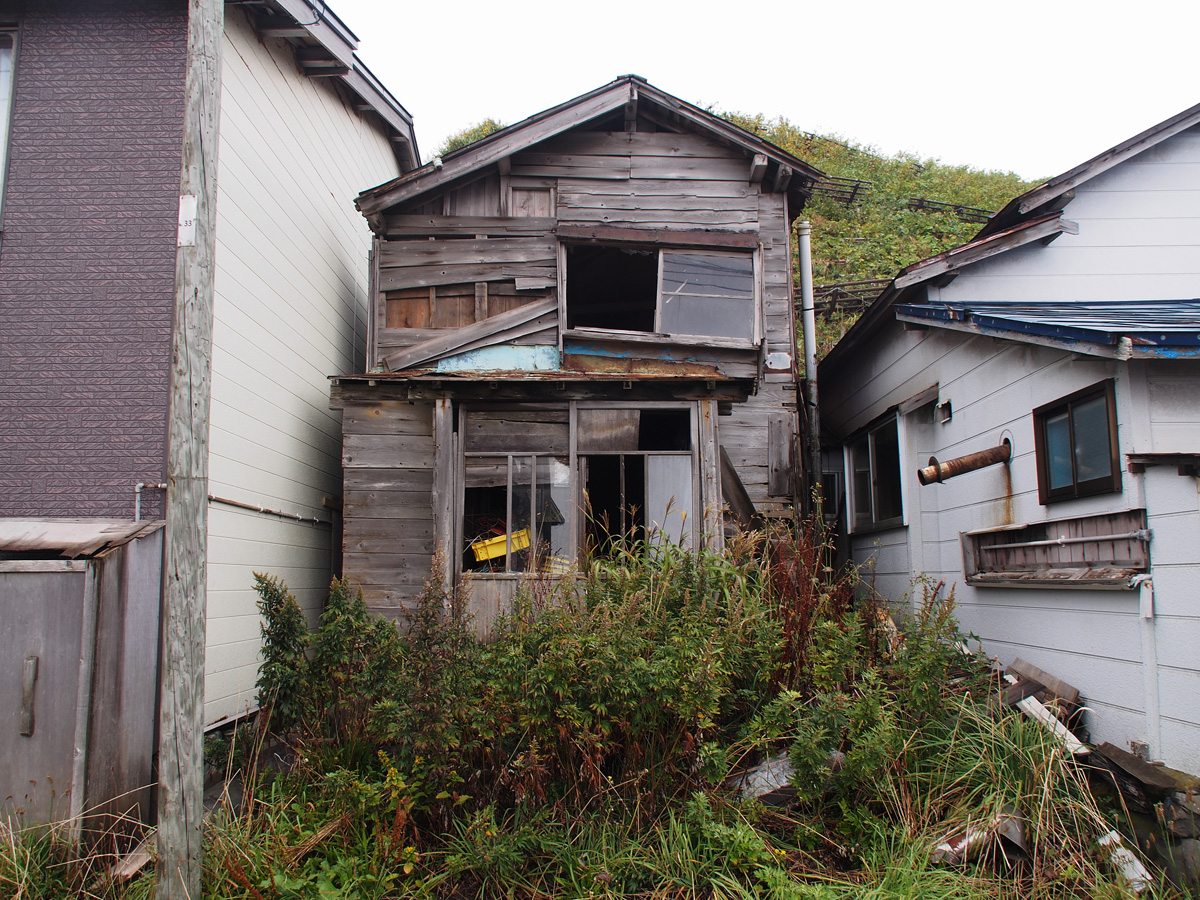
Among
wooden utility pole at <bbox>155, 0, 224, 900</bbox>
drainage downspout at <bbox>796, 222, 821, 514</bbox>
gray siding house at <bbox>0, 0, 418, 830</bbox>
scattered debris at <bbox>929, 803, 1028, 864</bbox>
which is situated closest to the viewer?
wooden utility pole at <bbox>155, 0, 224, 900</bbox>

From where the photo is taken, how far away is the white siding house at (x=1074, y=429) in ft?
15.4

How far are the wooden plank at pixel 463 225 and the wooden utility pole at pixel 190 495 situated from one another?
5426 mm

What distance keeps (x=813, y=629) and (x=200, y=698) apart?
375 cm

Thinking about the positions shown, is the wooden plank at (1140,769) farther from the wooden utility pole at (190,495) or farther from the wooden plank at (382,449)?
the wooden plank at (382,449)

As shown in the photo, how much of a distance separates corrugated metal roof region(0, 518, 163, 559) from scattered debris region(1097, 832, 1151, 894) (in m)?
6.12

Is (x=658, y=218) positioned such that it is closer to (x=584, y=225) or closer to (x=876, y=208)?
(x=584, y=225)

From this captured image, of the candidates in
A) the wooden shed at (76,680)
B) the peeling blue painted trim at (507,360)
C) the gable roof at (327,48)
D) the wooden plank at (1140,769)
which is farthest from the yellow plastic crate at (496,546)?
the gable roof at (327,48)

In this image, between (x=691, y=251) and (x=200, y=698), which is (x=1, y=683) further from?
(x=691, y=251)

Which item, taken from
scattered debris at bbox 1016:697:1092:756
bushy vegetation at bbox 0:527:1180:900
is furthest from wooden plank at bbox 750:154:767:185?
scattered debris at bbox 1016:697:1092:756

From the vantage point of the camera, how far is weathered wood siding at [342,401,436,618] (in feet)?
27.1

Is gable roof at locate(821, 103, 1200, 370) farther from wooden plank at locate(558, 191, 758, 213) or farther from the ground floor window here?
wooden plank at locate(558, 191, 758, 213)

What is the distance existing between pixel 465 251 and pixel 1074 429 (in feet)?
22.3

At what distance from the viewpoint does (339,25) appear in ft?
28.7

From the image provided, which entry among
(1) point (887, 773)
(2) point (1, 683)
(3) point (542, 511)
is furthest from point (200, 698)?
(3) point (542, 511)
